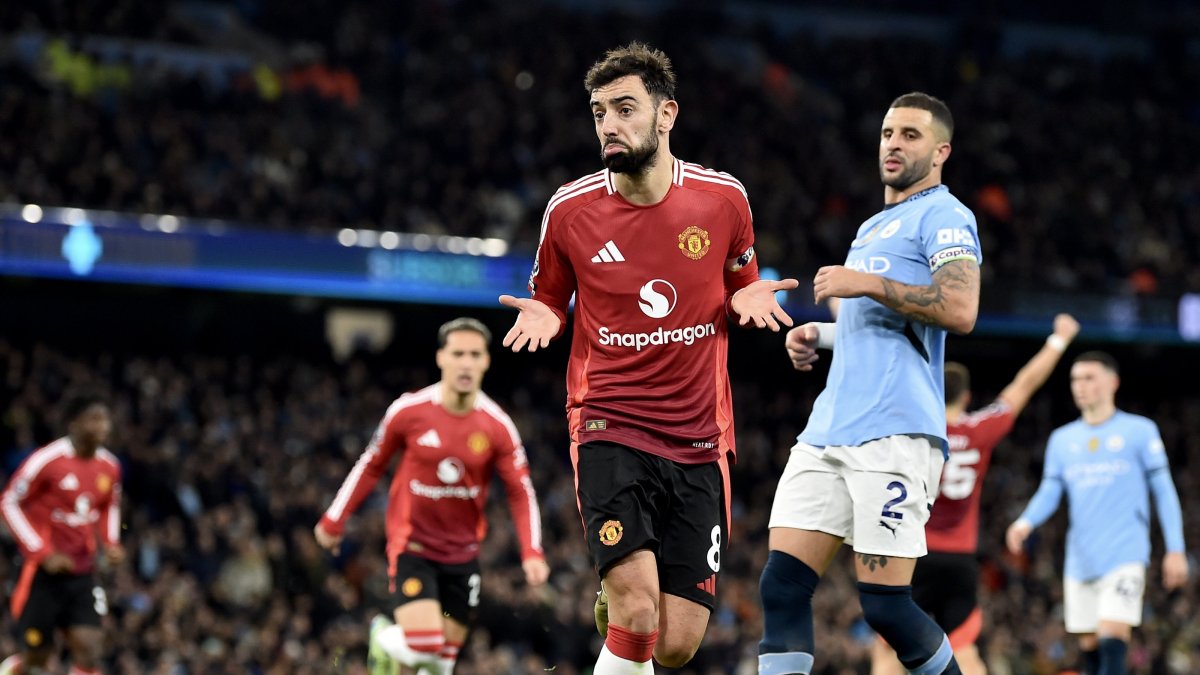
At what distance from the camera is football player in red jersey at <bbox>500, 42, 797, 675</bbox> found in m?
5.39

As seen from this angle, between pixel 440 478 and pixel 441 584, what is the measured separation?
660mm

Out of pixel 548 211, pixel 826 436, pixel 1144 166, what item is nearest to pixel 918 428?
pixel 826 436

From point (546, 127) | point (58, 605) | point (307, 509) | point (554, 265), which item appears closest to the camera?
point (554, 265)

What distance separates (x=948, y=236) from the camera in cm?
591

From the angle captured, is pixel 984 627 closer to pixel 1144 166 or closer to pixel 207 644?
pixel 207 644

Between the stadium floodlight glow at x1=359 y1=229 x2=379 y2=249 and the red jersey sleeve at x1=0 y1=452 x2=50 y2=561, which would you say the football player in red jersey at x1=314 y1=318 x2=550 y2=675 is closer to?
the red jersey sleeve at x1=0 y1=452 x2=50 y2=561

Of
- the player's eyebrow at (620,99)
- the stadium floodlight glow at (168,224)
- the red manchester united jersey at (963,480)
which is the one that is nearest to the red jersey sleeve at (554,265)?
the player's eyebrow at (620,99)

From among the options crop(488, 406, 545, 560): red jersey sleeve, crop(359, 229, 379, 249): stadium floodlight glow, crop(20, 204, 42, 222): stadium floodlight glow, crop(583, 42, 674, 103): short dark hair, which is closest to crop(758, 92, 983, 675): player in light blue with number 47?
crop(583, 42, 674, 103): short dark hair

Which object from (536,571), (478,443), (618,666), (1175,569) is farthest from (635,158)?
(1175,569)

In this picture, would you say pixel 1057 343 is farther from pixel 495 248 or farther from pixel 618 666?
pixel 495 248

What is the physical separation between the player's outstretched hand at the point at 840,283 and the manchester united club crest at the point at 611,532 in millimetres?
1113

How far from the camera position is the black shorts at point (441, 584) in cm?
865

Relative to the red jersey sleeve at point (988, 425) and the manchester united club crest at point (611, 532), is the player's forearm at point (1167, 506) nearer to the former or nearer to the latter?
the red jersey sleeve at point (988, 425)

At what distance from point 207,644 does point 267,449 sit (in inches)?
163
